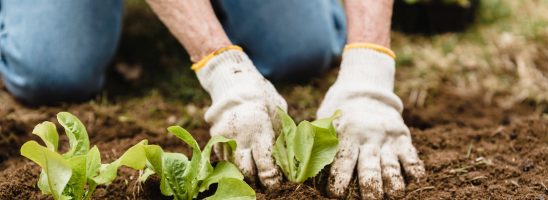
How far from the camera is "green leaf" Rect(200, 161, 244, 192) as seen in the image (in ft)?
5.07

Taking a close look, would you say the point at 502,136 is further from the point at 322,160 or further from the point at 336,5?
the point at 336,5

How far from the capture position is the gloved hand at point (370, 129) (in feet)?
5.45

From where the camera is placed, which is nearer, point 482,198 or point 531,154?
point 482,198

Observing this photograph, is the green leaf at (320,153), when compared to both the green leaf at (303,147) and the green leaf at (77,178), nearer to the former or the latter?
the green leaf at (303,147)

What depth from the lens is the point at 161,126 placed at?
2303 mm

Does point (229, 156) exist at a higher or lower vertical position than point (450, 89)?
higher

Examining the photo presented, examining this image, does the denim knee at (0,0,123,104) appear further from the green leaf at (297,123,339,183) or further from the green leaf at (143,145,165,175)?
the green leaf at (297,123,339,183)

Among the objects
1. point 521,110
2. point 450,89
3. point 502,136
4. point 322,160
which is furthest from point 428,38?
point 322,160

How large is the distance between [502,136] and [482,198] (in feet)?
1.71

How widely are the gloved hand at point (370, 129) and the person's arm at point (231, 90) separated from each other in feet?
0.58

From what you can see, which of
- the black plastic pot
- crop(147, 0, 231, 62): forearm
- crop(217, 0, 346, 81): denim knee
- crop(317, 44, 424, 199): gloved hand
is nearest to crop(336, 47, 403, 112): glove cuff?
crop(317, 44, 424, 199): gloved hand

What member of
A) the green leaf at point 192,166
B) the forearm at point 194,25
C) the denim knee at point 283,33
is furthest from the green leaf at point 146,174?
the denim knee at point 283,33

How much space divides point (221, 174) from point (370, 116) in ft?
1.51

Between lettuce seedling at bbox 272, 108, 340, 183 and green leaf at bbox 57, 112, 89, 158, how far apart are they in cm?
50
